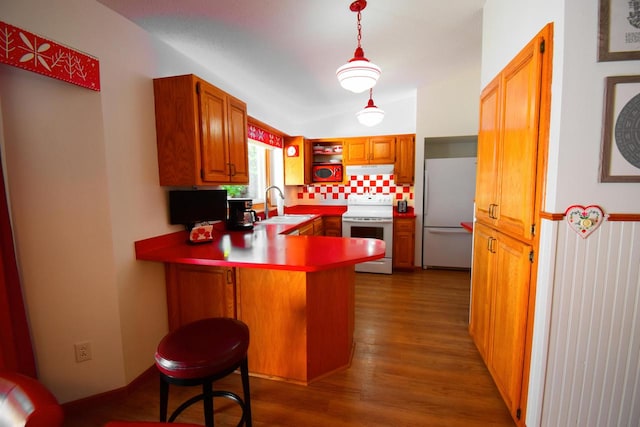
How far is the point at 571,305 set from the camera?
117 centimetres

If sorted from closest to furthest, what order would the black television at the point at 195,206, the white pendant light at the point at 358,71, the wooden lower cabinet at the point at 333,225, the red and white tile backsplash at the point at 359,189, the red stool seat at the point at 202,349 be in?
the red stool seat at the point at 202,349
the white pendant light at the point at 358,71
the black television at the point at 195,206
the wooden lower cabinet at the point at 333,225
the red and white tile backsplash at the point at 359,189

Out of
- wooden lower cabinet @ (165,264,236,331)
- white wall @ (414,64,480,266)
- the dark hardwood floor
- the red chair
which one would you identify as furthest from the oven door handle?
the red chair

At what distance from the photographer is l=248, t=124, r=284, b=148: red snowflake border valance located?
3.09 m

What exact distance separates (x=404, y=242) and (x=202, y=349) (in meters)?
3.30

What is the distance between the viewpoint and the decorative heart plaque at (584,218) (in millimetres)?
1108

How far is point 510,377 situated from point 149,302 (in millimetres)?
2223

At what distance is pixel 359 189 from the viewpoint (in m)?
4.52

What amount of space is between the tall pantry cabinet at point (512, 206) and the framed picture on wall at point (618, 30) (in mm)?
164

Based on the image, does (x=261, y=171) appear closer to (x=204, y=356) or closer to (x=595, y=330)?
(x=204, y=356)

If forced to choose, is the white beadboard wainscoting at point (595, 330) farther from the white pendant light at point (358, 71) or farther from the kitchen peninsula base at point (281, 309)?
the white pendant light at point (358, 71)

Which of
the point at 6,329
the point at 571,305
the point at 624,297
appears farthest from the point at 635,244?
the point at 6,329

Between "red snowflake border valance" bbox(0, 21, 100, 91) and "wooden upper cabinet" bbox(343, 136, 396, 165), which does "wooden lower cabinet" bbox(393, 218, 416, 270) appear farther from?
"red snowflake border valance" bbox(0, 21, 100, 91)

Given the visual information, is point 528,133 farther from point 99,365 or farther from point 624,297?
point 99,365

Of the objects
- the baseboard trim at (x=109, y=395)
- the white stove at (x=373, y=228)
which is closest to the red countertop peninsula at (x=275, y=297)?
the baseboard trim at (x=109, y=395)
